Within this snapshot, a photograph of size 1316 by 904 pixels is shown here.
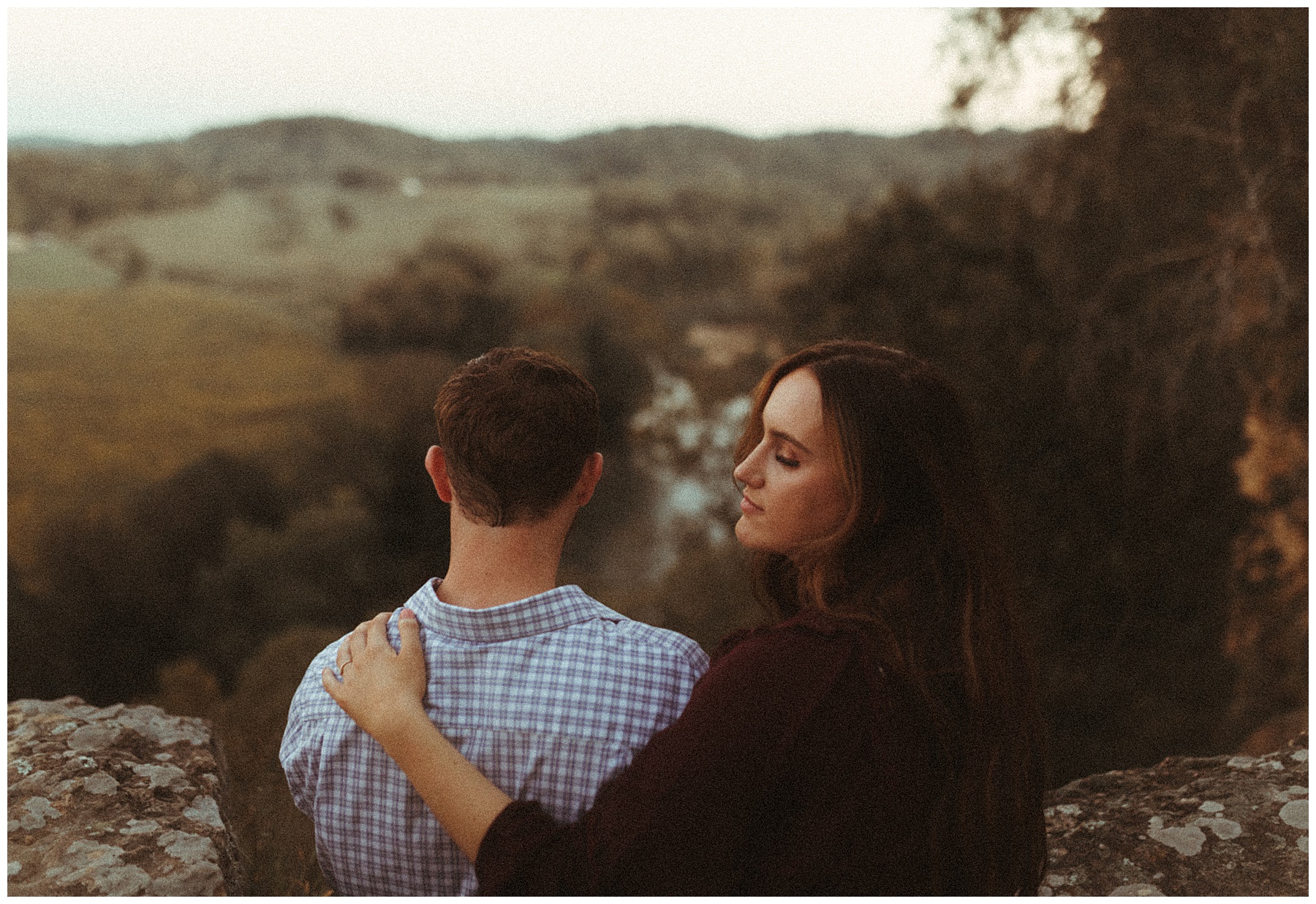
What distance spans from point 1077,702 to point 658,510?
12.8 ft

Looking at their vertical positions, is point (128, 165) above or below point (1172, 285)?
above

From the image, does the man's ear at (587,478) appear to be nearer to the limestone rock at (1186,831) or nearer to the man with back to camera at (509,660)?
the man with back to camera at (509,660)

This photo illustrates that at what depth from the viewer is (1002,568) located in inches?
60.0

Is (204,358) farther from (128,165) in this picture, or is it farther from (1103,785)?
(1103,785)

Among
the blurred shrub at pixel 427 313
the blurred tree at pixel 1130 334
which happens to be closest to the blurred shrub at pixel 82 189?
the blurred shrub at pixel 427 313

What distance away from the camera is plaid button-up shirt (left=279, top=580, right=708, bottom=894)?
1.43 meters

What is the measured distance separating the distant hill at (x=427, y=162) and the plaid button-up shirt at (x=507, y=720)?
7506 millimetres

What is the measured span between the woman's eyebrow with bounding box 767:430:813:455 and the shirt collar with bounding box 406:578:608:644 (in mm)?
389

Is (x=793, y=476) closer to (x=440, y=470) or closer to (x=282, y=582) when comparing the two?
(x=440, y=470)

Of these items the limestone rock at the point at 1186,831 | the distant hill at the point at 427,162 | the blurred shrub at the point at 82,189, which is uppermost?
the distant hill at the point at 427,162

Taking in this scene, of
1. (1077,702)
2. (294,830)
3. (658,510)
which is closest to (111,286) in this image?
(658,510)

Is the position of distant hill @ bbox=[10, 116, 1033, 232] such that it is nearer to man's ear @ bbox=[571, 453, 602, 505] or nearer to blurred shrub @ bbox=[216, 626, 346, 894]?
blurred shrub @ bbox=[216, 626, 346, 894]

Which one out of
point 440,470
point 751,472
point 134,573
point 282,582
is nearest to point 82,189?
point 134,573

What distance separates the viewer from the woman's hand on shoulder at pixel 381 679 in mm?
1409
